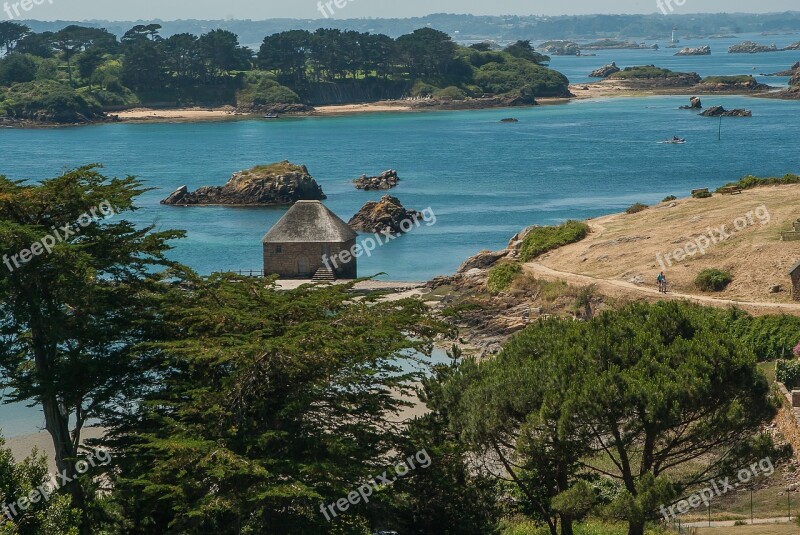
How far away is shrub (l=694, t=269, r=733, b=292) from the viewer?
45.6 metres

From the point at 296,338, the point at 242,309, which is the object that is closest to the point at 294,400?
the point at 296,338

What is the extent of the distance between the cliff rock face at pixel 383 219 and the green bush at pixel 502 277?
1001 inches

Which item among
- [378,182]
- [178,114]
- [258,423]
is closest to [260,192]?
[378,182]

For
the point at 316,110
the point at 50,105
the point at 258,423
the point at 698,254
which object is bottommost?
the point at 316,110

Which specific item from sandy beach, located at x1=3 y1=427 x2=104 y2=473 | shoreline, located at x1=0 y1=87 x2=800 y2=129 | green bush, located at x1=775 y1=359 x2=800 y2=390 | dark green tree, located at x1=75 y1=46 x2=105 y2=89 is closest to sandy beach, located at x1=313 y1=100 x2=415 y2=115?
shoreline, located at x1=0 y1=87 x2=800 y2=129

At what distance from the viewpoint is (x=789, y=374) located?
105ft

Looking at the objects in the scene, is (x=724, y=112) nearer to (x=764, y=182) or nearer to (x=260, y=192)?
(x=260, y=192)

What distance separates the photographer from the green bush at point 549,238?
185 feet

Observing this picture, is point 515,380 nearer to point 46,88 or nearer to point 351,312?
point 351,312

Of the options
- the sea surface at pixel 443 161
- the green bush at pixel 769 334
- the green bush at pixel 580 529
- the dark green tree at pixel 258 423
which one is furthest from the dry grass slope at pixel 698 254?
the dark green tree at pixel 258 423

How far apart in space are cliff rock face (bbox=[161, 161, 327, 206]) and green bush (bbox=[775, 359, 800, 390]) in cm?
6540

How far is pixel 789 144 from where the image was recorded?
125000 millimetres

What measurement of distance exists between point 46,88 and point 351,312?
161m

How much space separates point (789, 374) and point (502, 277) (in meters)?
22.0
